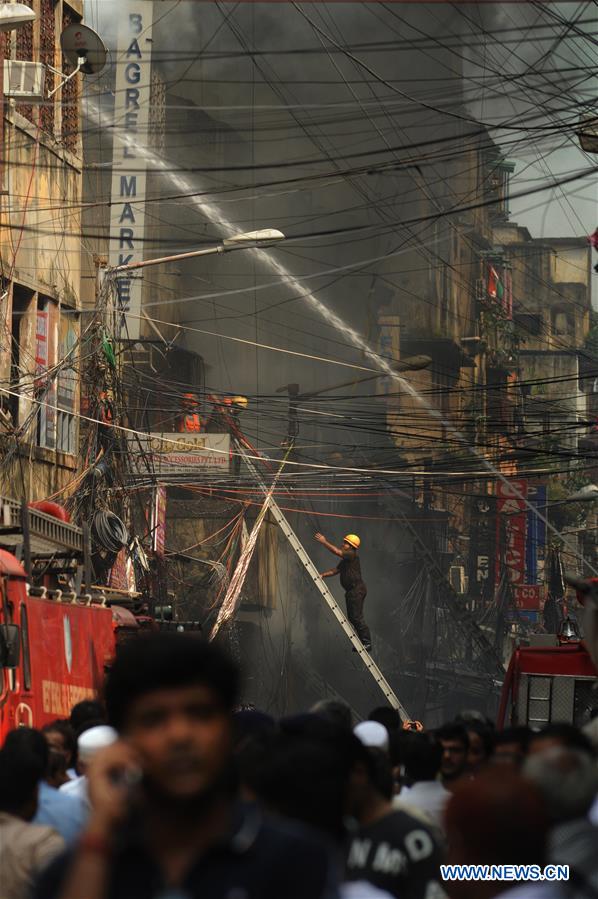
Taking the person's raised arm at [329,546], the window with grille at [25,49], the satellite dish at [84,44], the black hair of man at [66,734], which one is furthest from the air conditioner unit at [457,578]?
the black hair of man at [66,734]

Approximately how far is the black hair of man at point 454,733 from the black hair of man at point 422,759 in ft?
1.02

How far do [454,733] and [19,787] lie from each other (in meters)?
2.93

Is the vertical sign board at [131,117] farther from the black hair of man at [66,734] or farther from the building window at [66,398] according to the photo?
the black hair of man at [66,734]

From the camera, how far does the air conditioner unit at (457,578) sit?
61.0 meters

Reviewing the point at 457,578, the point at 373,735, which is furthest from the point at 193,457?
the point at 373,735

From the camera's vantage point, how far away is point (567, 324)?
309 ft

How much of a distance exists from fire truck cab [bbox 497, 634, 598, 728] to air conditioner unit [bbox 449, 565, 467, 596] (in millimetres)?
42085

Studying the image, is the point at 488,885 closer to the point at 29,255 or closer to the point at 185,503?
the point at 29,255

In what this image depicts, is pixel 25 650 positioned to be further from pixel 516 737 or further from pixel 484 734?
pixel 516 737

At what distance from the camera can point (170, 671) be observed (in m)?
2.95

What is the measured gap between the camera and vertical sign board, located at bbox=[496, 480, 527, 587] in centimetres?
5603

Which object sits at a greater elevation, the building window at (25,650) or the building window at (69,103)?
the building window at (69,103)

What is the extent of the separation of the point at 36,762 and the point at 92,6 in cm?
3491

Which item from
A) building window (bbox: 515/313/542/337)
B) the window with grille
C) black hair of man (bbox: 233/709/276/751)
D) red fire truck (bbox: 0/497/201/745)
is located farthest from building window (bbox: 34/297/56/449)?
building window (bbox: 515/313/542/337)
